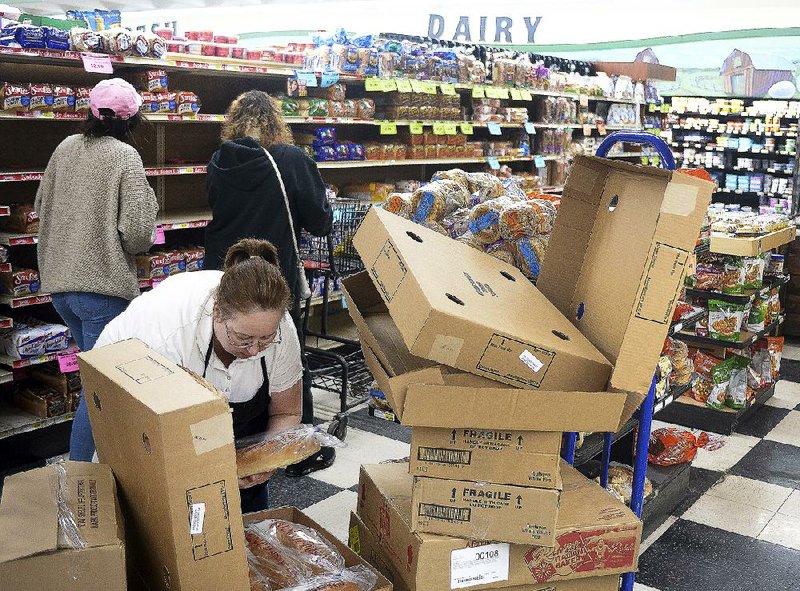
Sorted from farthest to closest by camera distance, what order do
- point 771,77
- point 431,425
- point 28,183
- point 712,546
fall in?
point 771,77
point 28,183
point 712,546
point 431,425

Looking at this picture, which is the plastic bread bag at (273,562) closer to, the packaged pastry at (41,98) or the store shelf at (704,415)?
the packaged pastry at (41,98)

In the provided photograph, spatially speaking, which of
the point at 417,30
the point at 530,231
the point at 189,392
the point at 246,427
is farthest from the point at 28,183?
the point at 417,30

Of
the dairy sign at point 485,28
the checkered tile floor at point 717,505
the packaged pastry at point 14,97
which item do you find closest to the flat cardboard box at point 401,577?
the checkered tile floor at point 717,505

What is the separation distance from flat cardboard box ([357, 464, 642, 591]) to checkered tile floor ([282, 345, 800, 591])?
126 cm

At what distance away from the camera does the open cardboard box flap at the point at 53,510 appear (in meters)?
1.47

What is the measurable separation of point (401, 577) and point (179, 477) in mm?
→ 683

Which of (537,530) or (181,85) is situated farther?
(181,85)

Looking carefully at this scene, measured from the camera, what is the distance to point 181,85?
522cm

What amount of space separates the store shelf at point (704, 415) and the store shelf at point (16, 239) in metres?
3.58

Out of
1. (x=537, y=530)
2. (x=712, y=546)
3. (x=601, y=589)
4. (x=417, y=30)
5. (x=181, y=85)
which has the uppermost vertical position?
(x=417, y=30)

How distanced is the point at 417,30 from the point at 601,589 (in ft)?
41.9

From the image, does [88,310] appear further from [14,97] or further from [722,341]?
[722,341]

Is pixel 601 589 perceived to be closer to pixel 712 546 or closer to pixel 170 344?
pixel 170 344

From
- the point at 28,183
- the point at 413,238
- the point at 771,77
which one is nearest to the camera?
the point at 413,238
